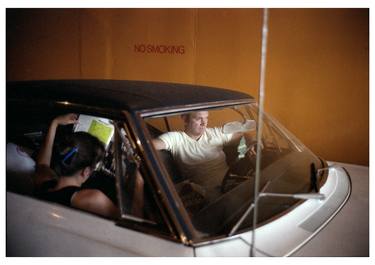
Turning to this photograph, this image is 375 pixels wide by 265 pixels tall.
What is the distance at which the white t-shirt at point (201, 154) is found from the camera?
2.45 meters

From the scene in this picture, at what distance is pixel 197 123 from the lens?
2.63 metres

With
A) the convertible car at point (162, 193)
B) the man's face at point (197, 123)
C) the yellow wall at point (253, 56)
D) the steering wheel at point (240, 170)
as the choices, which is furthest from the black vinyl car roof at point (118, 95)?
the yellow wall at point (253, 56)

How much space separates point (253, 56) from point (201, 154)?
9.16ft

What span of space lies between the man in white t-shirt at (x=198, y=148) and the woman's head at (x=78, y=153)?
450 mm

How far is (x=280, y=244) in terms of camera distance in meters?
1.48

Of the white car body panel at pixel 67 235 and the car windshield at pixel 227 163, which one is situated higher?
the car windshield at pixel 227 163

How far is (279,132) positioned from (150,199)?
1318 millimetres

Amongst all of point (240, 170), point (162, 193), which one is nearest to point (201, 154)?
point (240, 170)

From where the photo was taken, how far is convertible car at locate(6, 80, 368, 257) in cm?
146

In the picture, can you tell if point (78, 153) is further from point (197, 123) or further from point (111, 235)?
point (197, 123)

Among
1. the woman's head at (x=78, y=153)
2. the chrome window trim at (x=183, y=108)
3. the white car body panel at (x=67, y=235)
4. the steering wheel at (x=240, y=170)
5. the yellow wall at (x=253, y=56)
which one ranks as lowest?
the white car body panel at (x=67, y=235)

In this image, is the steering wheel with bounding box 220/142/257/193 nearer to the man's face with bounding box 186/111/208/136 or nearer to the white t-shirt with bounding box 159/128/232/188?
the white t-shirt with bounding box 159/128/232/188

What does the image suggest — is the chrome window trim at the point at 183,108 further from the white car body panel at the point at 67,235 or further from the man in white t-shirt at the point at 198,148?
the white car body panel at the point at 67,235

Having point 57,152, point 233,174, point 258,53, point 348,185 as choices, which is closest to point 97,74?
point 258,53
